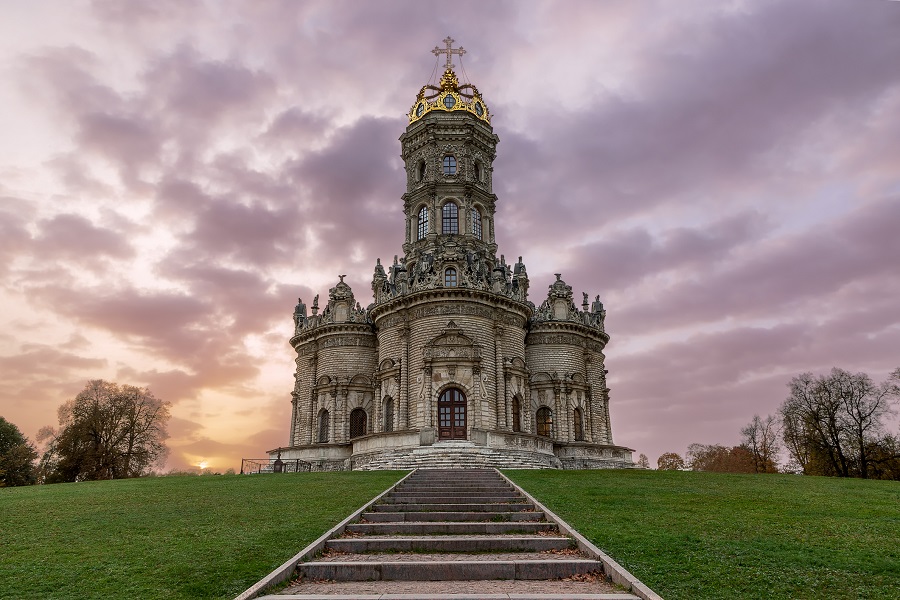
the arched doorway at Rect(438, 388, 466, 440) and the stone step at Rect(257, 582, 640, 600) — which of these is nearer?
the stone step at Rect(257, 582, 640, 600)

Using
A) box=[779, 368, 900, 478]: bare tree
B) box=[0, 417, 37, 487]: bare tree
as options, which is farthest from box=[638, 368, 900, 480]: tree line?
box=[0, 417, 37, 487]: bare tree

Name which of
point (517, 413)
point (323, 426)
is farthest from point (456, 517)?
point (323, 426)

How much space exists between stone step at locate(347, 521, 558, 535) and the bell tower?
1550 inches

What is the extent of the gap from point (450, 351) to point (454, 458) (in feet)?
28.9

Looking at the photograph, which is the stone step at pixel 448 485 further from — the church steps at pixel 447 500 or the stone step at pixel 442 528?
the stone step at pixel 442 528

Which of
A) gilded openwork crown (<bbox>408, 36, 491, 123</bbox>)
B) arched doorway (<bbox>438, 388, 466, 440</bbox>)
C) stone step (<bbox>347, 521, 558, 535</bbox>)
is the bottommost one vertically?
stone step (<bbox>347, 521, 558, 535</bbox>)

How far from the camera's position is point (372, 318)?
51688 millimetres

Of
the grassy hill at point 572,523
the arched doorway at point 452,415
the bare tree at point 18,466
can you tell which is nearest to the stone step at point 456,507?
the grassy hill at point 572,523

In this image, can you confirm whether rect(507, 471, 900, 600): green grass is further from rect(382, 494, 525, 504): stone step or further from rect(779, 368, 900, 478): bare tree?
rect(779, 368, 900, 478): bare tree

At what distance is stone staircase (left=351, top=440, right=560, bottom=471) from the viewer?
1473 inches

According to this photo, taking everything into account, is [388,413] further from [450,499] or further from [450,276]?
[450,499]

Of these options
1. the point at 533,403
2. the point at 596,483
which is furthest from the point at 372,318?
the point at 596,483

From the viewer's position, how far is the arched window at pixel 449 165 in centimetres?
5756

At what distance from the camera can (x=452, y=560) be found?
1199 cm
